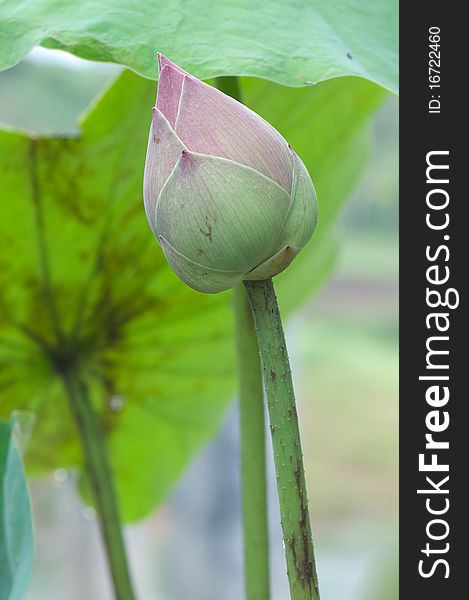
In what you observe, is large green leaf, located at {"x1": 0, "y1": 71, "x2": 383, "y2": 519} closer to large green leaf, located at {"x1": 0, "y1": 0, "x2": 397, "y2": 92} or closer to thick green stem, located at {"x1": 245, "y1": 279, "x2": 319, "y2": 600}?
large green leaf, located at {"x1": 0, "y1": 0, "x2": 397, "y2": 92}

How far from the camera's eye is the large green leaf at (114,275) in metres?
0.52

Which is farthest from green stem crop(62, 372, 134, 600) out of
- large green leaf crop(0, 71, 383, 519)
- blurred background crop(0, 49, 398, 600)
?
blurred background crop(0, 49, 398, 600)

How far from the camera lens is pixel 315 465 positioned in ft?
15.5

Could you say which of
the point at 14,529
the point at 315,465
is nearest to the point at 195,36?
the point at 14,529

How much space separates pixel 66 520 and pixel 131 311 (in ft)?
6.83

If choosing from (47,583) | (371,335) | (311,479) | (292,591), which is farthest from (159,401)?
(371,335)

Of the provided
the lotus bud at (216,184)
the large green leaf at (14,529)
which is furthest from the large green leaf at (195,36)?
the large green leaf at (14,529)

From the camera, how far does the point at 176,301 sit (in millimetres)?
598

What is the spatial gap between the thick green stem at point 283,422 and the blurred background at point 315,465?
0.80 ft

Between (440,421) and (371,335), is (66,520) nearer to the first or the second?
(440,421)

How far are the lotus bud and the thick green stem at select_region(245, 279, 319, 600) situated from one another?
0.01 meters

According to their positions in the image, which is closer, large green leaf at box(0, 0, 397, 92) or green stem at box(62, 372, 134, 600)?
large green leaf at box(0, 0, 397, 92)

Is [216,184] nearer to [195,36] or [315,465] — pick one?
[195,36]

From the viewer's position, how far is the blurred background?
884mm
